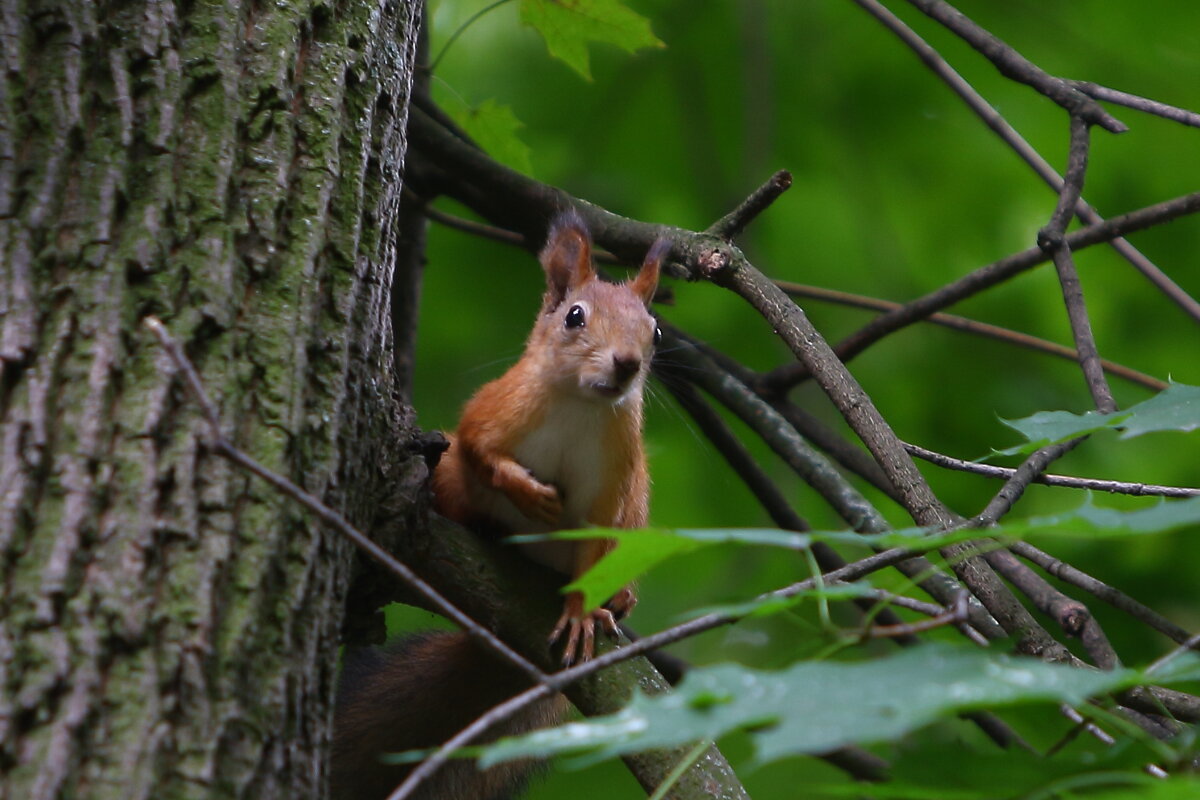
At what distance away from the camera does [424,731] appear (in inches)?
93.9

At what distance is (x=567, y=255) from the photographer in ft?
8.55

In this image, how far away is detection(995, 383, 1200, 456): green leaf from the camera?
1.29m

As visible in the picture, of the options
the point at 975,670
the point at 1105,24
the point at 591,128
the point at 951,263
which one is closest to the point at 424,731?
the point at 975,670

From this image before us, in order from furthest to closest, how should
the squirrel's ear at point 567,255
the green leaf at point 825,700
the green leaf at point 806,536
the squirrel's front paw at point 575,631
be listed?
the squirrel's ear at point 567,255, the squirrel's front paw at point 575,631, the green leaf at point 806,536, the green leaf at point 825,700

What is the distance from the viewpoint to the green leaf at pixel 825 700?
2.66ft

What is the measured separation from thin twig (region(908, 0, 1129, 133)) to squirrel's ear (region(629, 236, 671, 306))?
792 mm

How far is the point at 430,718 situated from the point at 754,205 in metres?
1.27

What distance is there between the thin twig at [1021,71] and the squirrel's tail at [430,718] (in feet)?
5.22

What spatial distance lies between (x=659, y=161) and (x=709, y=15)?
1.48 ft

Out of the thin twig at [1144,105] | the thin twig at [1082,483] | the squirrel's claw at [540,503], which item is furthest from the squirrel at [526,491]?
the thin twig at [1144,105]

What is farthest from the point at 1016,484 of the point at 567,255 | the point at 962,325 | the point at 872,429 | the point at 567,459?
the point at 962,325

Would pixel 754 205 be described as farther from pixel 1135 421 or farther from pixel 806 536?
pixel 806 536

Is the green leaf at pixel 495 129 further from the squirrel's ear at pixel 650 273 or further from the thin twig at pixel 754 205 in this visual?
the thin twig at pixel 754 205

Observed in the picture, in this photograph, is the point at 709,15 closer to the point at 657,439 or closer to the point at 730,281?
the point at 657,439
